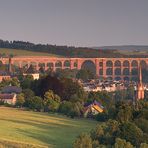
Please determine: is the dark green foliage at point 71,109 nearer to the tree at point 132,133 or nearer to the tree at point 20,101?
the tree at point 20,101

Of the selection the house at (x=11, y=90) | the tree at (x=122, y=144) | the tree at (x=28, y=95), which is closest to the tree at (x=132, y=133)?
the tree at (x=122, y=144)

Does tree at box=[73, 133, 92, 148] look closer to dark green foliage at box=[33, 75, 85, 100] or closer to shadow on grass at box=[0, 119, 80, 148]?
shadow on grass at box=[0, 119, 80, 148]

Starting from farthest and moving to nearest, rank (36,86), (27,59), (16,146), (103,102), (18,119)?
(27,59) → (36,86) → (103,102) → (18,119) → (16,146)

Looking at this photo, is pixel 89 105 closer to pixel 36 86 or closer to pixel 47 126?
pixel 36 86

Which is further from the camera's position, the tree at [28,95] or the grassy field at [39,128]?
the tree at [28,95]

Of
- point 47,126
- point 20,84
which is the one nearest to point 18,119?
point 47,126
